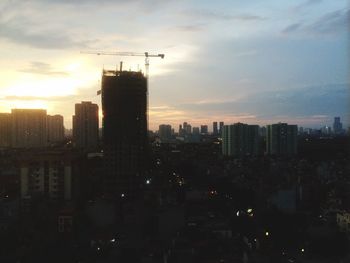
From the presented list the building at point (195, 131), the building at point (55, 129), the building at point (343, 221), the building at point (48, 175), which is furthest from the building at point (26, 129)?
the building at point (343, 221)

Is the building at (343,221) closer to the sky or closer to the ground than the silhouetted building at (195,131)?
closer to the ground

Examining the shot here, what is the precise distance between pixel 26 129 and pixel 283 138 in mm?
7272

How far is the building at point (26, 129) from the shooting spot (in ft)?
47.3

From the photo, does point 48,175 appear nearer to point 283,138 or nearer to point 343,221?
point 343,221

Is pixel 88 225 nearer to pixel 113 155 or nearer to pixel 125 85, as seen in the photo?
pixel 113 155

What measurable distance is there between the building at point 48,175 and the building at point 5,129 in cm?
789

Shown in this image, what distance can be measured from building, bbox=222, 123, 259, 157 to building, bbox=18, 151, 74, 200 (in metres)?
8.38

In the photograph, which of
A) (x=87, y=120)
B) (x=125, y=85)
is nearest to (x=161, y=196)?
(x=125, y=85)

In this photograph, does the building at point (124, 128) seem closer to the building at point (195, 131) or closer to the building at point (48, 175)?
the building at point (48, 175)

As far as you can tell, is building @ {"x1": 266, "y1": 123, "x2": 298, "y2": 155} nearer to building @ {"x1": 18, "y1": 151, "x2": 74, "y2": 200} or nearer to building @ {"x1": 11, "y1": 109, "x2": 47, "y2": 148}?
building @ {"x1": 11, "y1": 109, "x2": 47, "y2": 148}

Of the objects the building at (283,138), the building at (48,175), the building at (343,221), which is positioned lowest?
the building at (343,221)

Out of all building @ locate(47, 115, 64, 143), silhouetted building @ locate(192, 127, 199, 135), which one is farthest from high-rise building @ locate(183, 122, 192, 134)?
building @ locate(47, 115, 64, 143)

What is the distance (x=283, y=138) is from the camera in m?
13.9

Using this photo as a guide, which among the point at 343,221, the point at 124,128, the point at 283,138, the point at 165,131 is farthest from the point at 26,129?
the point at 343,221
